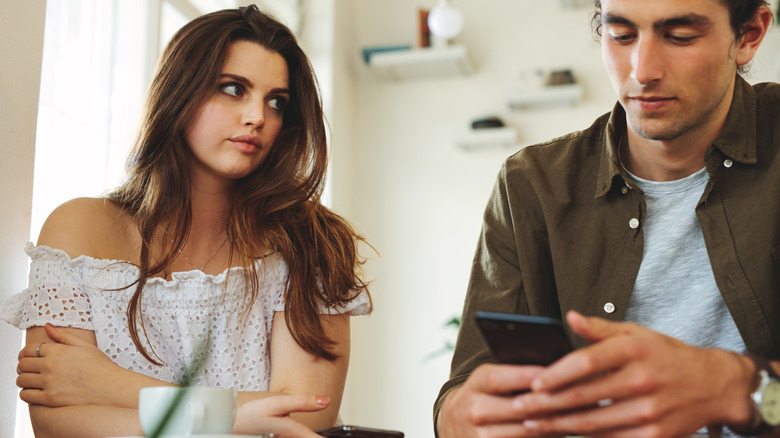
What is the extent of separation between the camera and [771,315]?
126cm

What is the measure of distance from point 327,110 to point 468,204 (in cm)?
90

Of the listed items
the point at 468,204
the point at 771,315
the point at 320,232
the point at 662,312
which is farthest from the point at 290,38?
the point at 468,204

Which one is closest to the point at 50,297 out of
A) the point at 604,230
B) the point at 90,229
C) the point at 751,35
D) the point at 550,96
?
the point at 90,229

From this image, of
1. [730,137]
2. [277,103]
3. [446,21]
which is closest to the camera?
[730,137]

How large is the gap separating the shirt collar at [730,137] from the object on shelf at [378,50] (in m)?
2.61

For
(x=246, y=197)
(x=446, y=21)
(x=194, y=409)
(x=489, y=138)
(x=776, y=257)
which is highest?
(x=446, y=21)

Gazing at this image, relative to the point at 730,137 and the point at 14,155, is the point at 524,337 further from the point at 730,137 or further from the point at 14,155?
the point at 14,155

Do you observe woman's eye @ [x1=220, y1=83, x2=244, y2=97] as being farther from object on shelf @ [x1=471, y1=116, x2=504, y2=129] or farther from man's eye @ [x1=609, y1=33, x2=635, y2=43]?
object on shelf @ [x1=471, y1=116, x2=504, y2=129]

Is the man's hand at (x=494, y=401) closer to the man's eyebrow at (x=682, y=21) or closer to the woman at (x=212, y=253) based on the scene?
the woman at (x=212, y=253)

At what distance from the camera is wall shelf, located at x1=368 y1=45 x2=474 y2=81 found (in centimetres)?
385

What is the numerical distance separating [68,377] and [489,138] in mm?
2859

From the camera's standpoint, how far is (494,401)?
854 mm

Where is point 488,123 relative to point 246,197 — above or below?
above

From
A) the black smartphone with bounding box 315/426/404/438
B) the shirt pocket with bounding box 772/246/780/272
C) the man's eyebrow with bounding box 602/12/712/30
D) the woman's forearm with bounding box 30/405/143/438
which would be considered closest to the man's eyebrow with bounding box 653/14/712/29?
the man's eyebrow with bounding box 602/12/712/30
